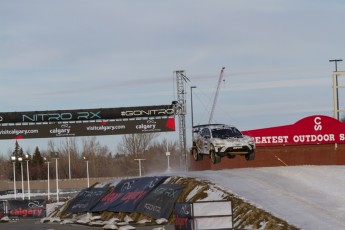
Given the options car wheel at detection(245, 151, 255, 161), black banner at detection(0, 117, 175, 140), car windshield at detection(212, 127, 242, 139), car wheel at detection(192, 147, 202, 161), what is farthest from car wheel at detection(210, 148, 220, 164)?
black banner at detection(0, 117, 175, 140)

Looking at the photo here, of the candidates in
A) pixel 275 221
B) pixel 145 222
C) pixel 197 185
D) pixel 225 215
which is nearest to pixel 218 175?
pixel 197 185

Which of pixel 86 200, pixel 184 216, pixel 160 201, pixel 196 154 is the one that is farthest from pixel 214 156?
pixel 184 216

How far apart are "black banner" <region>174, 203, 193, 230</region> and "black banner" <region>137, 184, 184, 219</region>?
821 cm

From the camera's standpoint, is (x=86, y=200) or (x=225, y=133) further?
(x=86, y=200)

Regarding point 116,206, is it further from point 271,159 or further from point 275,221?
point 271,159

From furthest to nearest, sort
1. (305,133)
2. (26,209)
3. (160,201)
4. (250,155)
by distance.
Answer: (305,133)
(26,209)
(250,155)
(160,201)

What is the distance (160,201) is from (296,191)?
6582 mm

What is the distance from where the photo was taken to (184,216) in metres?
24.8

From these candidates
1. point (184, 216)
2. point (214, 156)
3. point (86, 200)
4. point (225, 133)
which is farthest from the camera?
point (86, 200)

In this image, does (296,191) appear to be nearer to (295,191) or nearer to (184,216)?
(295,191)

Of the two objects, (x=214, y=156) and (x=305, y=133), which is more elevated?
(x=305, y=133)

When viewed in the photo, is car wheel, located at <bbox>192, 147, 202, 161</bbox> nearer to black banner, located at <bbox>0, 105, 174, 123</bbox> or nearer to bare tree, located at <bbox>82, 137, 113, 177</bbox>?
black banner, located at <bbox>0, 105, 174, 123</bbox>

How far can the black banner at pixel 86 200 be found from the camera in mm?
42844

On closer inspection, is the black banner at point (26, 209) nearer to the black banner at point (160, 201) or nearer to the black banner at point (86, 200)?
the black banner at point (86, 200)
